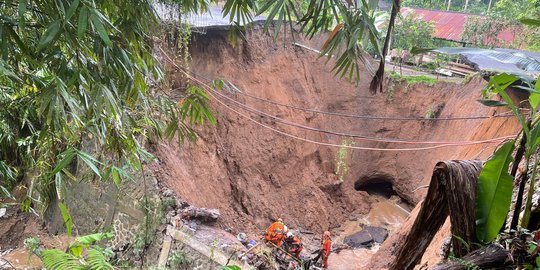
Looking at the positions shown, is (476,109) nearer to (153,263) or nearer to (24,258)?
(153,263)

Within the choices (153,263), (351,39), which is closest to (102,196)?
(153,263)

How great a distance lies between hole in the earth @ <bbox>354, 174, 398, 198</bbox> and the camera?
1178 centimetres

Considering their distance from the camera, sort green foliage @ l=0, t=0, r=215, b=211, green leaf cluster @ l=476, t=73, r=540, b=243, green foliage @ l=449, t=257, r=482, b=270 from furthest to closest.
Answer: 1. green foliage @ l=0, t=0, r=215, b=211
2. green leaf cluster @ l=476, t=73, r=540, b=243
3. green foliage @ l=449, t=257, r=482, b=270

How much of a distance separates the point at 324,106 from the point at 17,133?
9.34m

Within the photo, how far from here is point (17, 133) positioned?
11.5 feet

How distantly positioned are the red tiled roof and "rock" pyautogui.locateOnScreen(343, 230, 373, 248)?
7.55 metres

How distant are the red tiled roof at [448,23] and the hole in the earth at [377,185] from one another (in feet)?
17.6

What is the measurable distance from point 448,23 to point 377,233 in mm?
9235

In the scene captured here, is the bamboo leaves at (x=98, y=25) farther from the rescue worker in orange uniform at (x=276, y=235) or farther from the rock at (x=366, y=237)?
the rock at (x=366, y=237)

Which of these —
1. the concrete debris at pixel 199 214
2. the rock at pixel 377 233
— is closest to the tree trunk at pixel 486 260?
the concrete debris at pixel 199 214

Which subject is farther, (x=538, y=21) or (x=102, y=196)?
(x=102, y=196)

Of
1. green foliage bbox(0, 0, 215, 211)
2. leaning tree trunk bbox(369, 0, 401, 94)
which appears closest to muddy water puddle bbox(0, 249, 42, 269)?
green foliage bbox(0, 0, 215, 211)

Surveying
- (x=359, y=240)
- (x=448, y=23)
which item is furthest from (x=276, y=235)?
(x=448, y=23)

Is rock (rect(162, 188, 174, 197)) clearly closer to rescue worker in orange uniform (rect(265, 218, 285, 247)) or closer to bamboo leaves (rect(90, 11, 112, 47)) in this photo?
rescue worker in orange uniform (rect(265, 218, 285, 247))
